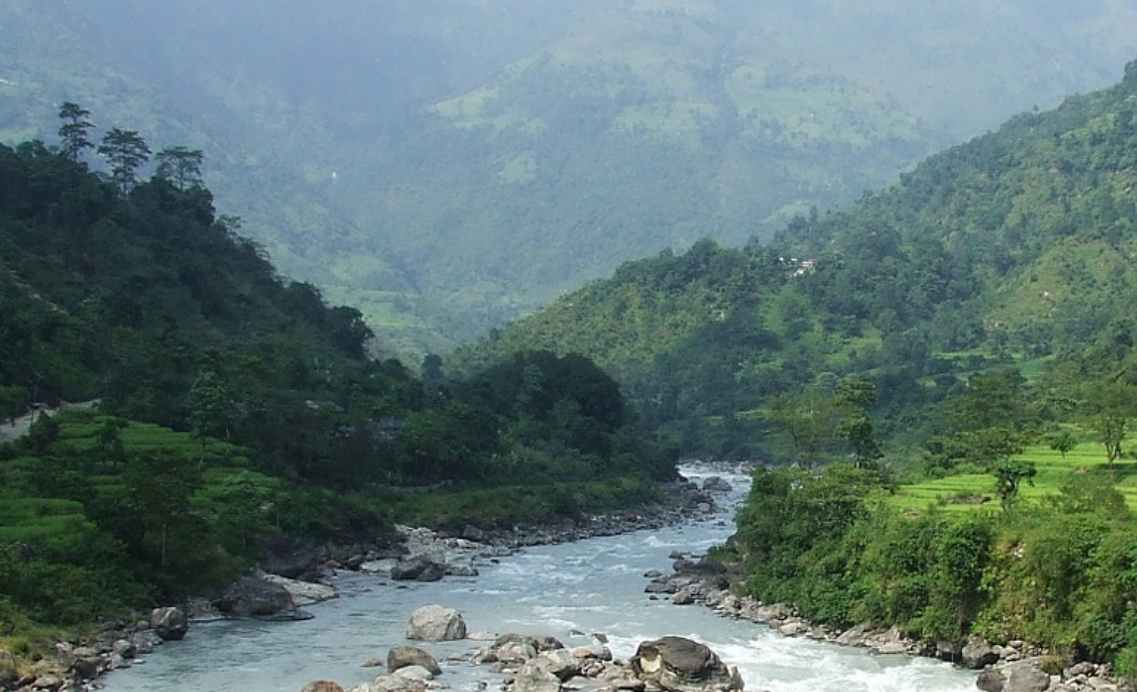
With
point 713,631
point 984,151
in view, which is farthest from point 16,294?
point 984,151

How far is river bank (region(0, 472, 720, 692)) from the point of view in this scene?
37906mm

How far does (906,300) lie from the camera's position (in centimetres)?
14750

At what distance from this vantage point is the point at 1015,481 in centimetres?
4794

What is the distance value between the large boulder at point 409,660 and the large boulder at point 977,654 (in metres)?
15.7

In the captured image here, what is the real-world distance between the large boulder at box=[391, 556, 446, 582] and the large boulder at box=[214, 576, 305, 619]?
885cm

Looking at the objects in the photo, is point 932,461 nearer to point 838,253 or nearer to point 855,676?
point 855,676

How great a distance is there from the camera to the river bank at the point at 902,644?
35.8 m

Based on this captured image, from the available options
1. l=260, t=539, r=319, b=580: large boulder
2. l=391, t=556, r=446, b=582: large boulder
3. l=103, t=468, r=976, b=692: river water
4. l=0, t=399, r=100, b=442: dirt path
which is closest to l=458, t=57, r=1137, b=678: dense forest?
l=103, t=468, r=976, b=692: river water

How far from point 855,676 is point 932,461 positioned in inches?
1020

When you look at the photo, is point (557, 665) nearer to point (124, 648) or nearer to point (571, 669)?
point (571, 669)

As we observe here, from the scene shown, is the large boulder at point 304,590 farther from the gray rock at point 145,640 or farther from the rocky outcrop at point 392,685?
the rocky outcrop at point 392,685

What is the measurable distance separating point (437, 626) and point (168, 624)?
8.82 m

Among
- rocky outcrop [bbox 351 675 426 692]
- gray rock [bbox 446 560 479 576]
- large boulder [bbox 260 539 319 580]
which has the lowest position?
rocky outcrop [bbox 351 675 426 692]

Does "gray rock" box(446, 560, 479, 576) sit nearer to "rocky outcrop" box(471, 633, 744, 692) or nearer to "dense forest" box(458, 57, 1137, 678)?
"dense forest" box(458, 57, 1137, 678)
